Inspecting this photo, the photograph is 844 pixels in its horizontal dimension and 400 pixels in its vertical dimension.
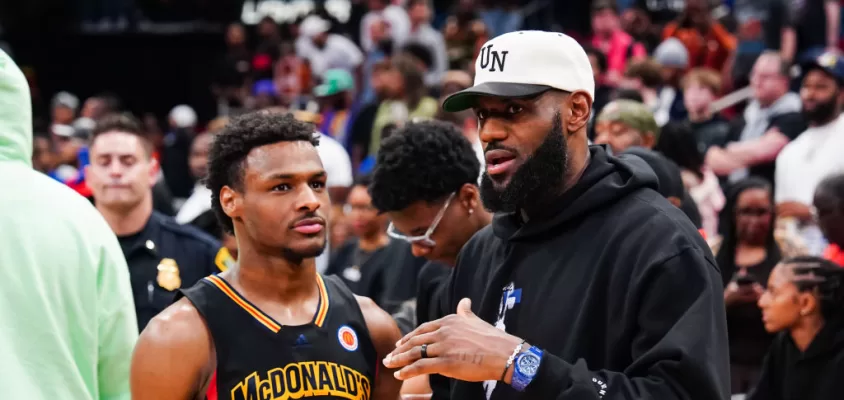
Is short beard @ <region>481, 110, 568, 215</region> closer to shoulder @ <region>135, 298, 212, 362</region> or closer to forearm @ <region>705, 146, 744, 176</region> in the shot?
shoulder @ <region>135, 298, 212, 362</region>

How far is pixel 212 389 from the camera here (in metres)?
3.50

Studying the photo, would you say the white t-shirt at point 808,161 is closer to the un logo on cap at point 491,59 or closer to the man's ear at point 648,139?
the man's ear at point 648,139

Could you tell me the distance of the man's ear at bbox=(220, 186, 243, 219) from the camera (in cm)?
377

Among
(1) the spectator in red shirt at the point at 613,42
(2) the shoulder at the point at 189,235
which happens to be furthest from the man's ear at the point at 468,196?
(1) the spectator in red shirt at the point at 613,42

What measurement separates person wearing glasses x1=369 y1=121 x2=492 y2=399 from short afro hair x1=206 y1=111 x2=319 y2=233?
77cm

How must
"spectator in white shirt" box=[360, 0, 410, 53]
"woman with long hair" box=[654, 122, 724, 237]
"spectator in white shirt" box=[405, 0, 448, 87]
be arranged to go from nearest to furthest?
"woman with long hair" box=[654, 122, 724, 237] → "spectator in white shirt" box=[405, 0, 448, 87] → "spectator in white shirt" box=[360, 0, 410, 53]

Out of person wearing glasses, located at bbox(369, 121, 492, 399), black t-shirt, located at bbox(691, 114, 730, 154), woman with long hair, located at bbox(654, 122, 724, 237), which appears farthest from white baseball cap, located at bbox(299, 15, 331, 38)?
person wearing glasses, located at bbox(369, 121, 492, 399)

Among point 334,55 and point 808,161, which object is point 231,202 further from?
point 334,55

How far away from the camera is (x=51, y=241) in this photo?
346 cm

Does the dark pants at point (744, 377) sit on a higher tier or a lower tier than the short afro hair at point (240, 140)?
lower

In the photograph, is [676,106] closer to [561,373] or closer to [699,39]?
[699,39]

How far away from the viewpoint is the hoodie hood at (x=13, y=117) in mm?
3611

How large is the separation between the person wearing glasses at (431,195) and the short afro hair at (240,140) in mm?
769

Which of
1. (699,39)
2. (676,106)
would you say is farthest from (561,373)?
(699,39)
